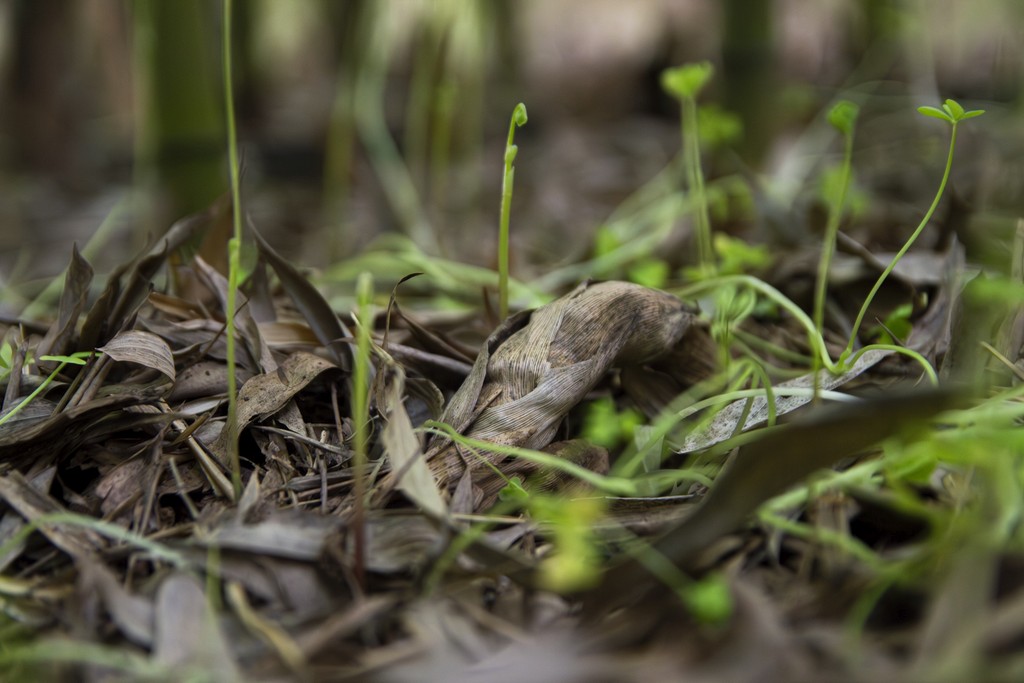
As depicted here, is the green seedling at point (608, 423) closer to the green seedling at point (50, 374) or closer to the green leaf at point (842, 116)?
the green leaf at point (842, 116)

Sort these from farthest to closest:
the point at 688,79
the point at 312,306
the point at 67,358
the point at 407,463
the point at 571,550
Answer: the point at 688,79, the point at 312,306, the point at 67,358, the point at 407,463, the point at 571,550

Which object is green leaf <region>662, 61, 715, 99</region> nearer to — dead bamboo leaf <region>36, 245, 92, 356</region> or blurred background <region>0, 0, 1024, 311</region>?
blurred background <region>0, 0, 1024, 311</region>

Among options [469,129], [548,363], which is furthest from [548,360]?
[469,129]

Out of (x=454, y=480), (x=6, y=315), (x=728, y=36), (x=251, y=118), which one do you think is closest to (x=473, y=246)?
(x=728, y=36)

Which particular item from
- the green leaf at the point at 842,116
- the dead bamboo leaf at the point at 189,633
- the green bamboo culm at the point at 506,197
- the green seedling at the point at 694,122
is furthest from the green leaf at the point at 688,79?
the dead bamboo leaf at the point at 189,633

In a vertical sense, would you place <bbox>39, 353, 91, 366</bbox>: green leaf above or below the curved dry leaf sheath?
above

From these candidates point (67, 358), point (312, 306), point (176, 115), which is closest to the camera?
point (67, 358)

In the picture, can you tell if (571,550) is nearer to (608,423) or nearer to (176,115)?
(608,423)

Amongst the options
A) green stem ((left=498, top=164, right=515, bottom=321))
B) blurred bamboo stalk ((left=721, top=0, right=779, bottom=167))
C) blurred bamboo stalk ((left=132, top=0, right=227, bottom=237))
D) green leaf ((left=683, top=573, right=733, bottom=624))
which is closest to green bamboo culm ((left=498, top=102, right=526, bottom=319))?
green stem ((left=498, top=164, right=515, bottom=321))
